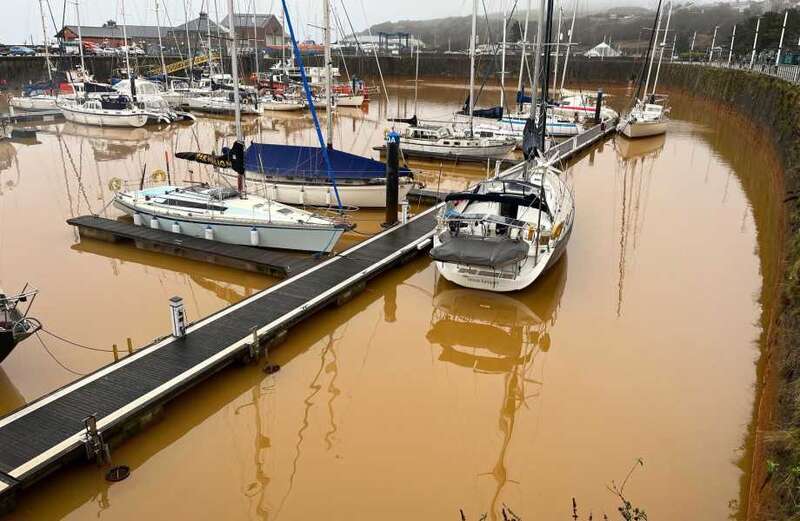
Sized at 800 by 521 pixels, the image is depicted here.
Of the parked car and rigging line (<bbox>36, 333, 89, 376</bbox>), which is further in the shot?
the parked car

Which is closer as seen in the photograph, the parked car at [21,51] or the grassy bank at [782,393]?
the grassy bank at [782,393]

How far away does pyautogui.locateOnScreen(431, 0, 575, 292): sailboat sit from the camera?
1208cm

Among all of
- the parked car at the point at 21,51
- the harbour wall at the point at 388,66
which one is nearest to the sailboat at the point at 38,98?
the harbour wall at the point at 388,66

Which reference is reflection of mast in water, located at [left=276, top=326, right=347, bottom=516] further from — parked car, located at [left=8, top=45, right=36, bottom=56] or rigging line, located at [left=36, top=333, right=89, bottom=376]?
parked car, located at [left=8, top=45, right=36, bottom=56]

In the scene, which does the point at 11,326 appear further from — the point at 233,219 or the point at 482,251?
the point at 482,251

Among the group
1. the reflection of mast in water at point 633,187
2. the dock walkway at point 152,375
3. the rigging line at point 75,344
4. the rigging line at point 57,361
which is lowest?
the rigging line at point 57,361

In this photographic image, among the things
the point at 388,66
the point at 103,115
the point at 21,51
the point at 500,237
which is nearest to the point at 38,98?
the point at 103,115

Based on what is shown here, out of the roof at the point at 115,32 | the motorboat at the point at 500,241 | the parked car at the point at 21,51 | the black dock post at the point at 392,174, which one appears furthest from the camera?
the roof at the point at 115,32

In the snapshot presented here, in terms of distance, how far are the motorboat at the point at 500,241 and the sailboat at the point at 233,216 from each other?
2.86 m

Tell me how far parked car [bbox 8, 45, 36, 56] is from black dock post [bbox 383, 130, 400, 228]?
68.3 m

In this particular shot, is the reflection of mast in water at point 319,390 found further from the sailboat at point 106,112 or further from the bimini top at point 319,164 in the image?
the sailboat at point 106,112

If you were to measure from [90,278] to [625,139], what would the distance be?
3046 centimetres

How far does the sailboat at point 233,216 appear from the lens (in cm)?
1423

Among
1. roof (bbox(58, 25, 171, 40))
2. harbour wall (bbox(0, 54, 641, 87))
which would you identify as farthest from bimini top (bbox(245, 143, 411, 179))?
roof (bbox(58, 25, 171, 40))
